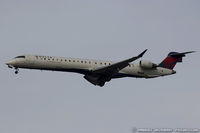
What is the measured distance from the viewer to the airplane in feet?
133

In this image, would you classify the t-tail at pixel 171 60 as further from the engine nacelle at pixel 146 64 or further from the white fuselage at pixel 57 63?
the white fuselage at pixel 57 63

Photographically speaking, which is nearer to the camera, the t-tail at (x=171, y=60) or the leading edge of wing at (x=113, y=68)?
the leading edge of wing at (x=113, y=68)

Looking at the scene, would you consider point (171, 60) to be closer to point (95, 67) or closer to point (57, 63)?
point (95, 67)

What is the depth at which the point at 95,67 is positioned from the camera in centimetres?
4216

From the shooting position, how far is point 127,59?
130ft

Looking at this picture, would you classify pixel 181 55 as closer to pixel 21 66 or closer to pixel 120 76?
pixel 120 76

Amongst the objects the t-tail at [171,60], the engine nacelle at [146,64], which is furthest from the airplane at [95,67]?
the t-tail at [171,60]

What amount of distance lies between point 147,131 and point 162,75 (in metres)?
12.9

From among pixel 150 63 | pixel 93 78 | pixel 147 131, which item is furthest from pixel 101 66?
pixel 147 131

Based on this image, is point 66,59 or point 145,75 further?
point 145,75

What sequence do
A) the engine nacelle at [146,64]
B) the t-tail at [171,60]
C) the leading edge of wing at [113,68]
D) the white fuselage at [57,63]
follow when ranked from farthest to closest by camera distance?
the t-tail at [171,60]
the engine nacelle at [146,64]
the white fuselage at [57,63]
the leading edge of wing at [113,68]

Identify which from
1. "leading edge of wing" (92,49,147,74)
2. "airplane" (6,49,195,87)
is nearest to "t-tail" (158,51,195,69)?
"airplane" (6,49,195,87)

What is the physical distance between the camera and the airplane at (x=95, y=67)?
4069cm

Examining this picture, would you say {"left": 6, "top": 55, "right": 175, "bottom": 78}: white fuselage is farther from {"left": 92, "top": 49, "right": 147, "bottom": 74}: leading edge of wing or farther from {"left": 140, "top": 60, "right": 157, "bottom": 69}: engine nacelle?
{"left": 140, "top": 60, "right": 157, "bottom": 69}: engine nacelle
